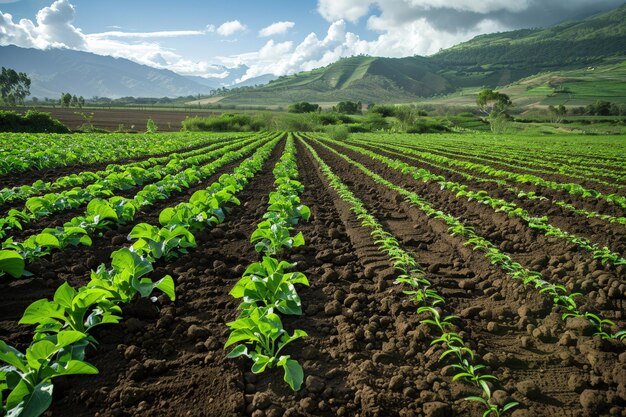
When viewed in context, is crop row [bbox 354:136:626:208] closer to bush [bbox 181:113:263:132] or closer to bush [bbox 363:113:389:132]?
bush [bbox 181:113:263:132]

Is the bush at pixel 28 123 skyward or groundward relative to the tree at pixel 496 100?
groundward

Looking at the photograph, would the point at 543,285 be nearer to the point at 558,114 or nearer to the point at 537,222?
the point at 537,222

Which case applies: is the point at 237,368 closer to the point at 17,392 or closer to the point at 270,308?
the point at 270,308

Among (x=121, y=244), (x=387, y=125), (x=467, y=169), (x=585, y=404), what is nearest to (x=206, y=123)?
(x=387, y=125)

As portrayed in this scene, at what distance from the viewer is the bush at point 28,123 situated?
35500 millimetres

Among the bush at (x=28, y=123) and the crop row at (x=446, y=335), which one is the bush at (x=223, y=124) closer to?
the bush at (x=28, y=123)

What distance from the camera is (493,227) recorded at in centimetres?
642

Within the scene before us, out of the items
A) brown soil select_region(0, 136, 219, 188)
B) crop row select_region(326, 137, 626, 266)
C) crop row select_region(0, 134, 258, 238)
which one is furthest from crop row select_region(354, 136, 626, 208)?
brown soil select_region(0, 136, 219, 188)

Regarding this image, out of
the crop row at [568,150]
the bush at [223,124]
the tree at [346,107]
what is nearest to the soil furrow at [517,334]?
the crop row at [568,150]

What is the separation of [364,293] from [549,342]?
1.69 meters

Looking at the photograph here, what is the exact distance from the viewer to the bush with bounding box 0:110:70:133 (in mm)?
35500

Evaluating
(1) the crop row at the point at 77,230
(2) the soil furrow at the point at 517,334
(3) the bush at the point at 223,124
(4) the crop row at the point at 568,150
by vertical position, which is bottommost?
(2) the soil furrow at the point at 517,334

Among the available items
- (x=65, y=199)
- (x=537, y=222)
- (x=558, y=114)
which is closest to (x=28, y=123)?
(x=65, y=199)

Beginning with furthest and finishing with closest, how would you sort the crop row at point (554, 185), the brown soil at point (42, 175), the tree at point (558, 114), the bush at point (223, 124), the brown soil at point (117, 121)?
the tree at point (558, 114), the bush at point (223, 124), the brown soil at point (117, 121), the brown soil at point (42, 175), the crop row at point (554, 185)
